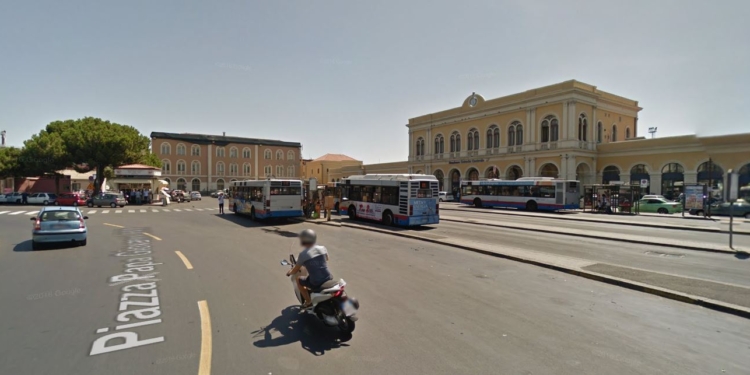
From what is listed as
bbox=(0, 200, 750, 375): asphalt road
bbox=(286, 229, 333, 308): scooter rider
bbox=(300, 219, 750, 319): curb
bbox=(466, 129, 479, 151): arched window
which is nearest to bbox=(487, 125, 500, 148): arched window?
bbox=(466, 129, 479, 151): arched window

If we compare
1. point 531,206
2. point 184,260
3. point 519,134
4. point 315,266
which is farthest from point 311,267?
point 519,134

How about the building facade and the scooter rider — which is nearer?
the scooter rider

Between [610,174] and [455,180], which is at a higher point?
[610,174]

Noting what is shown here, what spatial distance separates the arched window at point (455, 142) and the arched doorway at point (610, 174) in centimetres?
1973

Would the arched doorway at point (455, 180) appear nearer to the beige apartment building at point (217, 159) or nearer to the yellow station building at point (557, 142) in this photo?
the yellow station building at point (557, 142)

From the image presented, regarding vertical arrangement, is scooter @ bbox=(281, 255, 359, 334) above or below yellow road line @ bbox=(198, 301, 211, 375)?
above

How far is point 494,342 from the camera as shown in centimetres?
484

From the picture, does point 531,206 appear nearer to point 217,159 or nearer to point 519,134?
point 519,134

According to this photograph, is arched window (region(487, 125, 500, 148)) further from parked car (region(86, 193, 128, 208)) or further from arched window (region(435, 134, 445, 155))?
parked car (region(86, 193, 128, 208))

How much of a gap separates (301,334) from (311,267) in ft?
2.95

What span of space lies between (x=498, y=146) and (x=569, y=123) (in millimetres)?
9918

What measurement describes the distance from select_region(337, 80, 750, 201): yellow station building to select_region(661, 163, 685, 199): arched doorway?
1 cm

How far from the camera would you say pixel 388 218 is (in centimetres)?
1997

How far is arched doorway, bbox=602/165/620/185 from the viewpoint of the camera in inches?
1627
